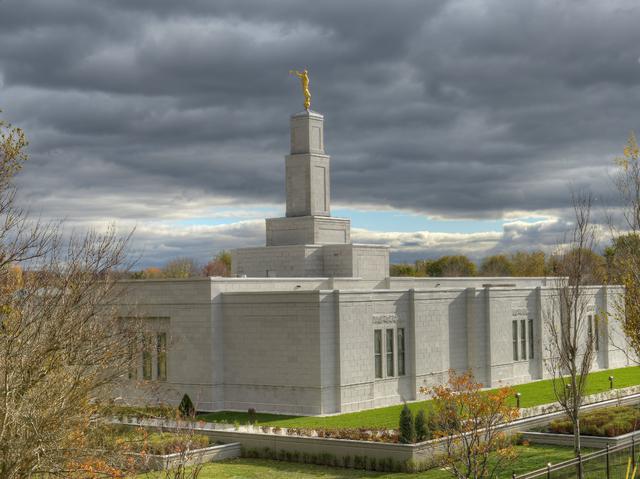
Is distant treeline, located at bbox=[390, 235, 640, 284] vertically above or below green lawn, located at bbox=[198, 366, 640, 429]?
above

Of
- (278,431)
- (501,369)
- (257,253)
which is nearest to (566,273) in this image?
(278,431)

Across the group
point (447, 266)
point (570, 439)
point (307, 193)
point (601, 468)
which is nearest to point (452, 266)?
point (447, 266)

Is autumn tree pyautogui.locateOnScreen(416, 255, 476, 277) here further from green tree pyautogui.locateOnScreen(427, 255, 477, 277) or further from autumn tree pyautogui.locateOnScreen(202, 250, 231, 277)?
autumn tree pyautogui.locateOnScreen(202, 250, 231, 277)

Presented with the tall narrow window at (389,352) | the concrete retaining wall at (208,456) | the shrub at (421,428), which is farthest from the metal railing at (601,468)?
the tall narrow window at (389,352)

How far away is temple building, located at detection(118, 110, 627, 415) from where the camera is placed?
29875 millimetres

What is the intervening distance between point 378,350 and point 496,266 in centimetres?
8020

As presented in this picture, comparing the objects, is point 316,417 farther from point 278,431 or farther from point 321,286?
point 321,286

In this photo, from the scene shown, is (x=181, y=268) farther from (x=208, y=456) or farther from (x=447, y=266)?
(x=208, y=456)

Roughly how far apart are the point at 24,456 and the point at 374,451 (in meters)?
11.8

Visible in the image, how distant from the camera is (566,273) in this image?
Result: 23.2 m

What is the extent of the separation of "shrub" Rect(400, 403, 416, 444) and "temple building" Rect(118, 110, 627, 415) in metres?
6.93

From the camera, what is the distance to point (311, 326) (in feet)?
97.0

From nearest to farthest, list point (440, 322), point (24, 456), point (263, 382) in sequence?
point (24, 456), point (263, 382), point (440, 322)

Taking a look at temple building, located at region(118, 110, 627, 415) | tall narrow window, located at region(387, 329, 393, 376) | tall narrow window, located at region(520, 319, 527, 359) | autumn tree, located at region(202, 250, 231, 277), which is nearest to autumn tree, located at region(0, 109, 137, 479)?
temple building, located at region(118, 110, 627, 415)
